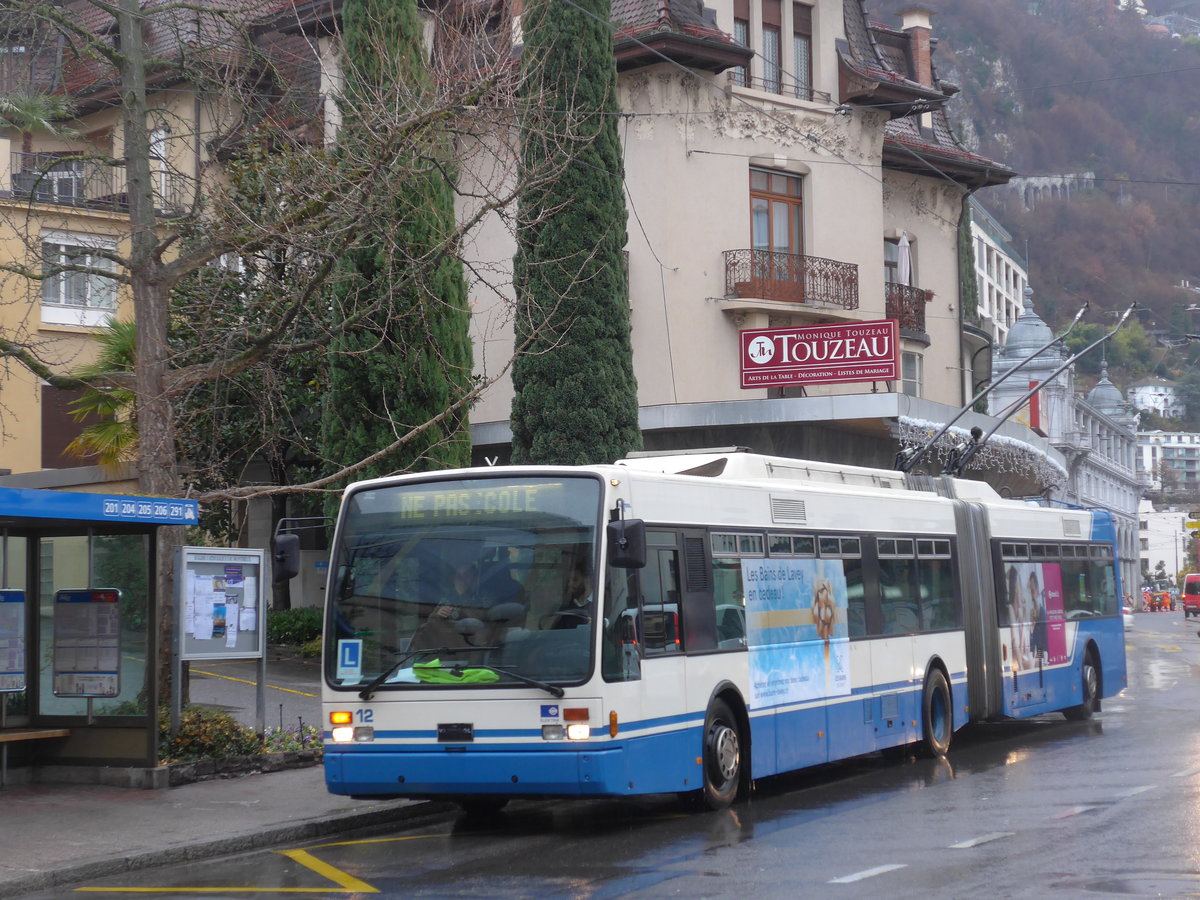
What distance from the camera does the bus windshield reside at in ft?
38.2

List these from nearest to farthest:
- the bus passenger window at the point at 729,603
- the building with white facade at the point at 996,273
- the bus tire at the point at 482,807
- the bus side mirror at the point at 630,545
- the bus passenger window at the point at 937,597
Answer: the bus side mirror at the point at 630,545
the bus tire at the point at 482,807
the bus passenger window at the point at 729,603
the bus passenger window at the point at 937,597
the building with white facade at the point at 996,273

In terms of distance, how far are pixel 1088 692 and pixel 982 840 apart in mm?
12107

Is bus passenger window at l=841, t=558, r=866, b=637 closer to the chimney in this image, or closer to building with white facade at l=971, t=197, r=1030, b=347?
the chimney

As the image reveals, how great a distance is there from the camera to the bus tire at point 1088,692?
72.7 feet

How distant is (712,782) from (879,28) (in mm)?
31010

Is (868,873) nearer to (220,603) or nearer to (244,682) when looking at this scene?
(220,603)

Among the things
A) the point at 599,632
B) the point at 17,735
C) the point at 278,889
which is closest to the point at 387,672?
the point at 599,632

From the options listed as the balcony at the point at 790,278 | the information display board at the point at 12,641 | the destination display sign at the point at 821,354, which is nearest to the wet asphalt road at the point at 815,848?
the information display board at the point at 12,641

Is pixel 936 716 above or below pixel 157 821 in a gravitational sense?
above

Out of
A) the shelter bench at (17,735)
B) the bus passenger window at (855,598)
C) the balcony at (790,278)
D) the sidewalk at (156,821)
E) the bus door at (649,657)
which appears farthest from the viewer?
the balcony at (790,278)

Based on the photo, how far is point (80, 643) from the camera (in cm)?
1423

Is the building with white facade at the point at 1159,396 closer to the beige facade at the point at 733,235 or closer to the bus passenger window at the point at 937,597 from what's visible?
the beige facade at the point at 733,235

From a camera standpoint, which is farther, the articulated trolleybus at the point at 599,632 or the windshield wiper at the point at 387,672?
the windshield wiper at the point at 387,672

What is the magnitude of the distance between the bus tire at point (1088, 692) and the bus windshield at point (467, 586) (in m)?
12.6
